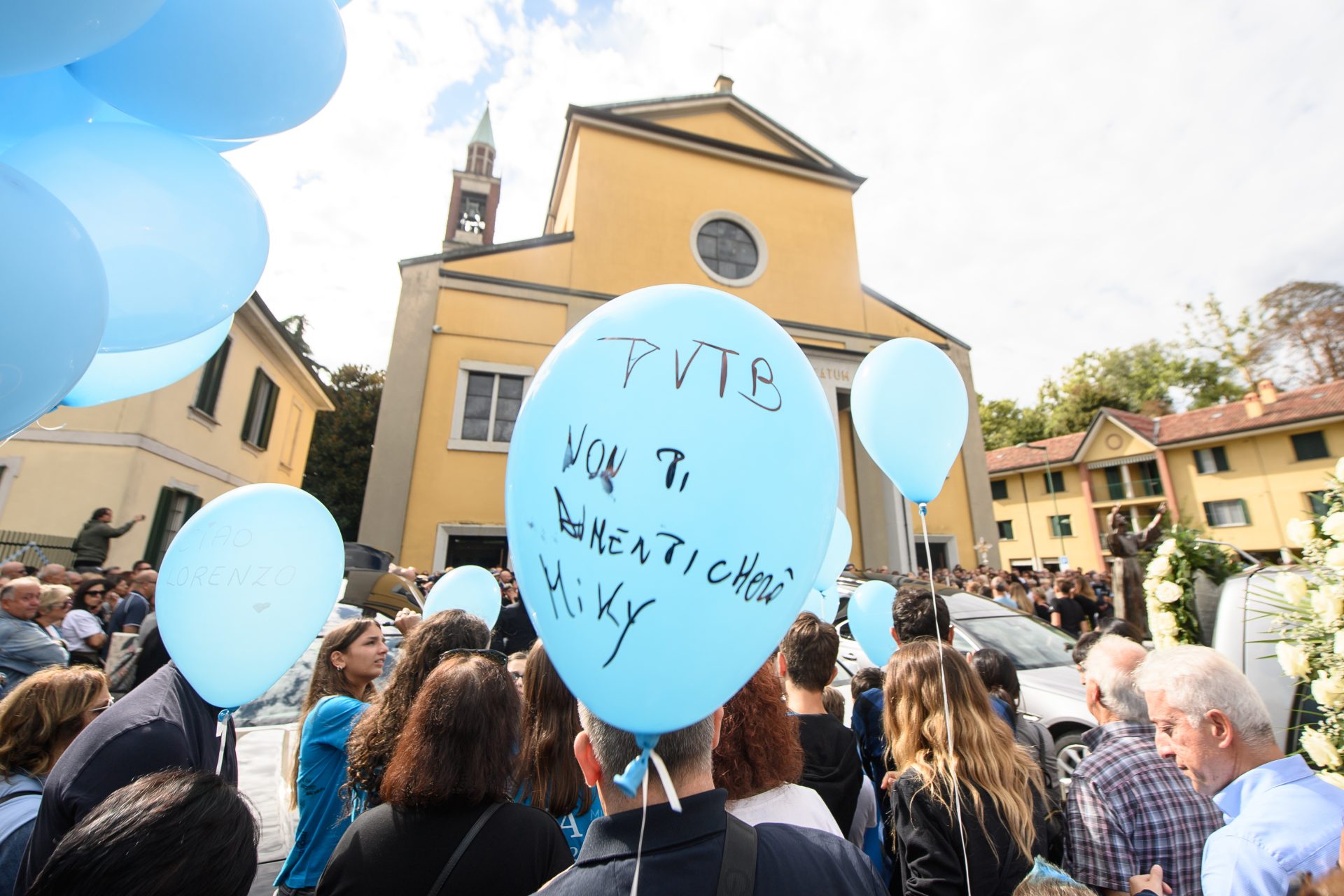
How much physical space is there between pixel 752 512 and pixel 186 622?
229 cm

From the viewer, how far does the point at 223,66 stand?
1.76 metres

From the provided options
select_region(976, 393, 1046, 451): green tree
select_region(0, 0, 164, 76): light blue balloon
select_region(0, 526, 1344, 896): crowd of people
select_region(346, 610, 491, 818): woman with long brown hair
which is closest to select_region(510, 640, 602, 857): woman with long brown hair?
select_region(0, 526, 1344, 896): crowd of people

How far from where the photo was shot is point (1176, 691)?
6.10ft

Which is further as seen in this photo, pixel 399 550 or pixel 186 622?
pixel 399 550

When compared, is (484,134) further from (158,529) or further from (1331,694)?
(1331,694)

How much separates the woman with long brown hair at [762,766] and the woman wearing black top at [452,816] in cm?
49

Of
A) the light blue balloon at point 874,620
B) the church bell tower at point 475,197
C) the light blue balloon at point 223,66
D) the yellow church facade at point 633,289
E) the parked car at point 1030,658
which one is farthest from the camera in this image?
the church bell tower at point 475,197

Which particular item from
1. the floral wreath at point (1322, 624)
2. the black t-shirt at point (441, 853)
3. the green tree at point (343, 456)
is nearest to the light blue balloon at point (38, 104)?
the black t-shirt at point (441, 853)

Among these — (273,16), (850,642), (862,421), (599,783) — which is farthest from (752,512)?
(850,642)

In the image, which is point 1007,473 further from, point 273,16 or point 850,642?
point 273,16

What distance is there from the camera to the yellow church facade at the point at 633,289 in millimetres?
13227

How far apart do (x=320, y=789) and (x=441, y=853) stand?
3.48ft

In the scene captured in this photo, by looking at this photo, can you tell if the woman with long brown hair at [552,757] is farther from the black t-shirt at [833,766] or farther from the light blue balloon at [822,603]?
the light blue balloon at [822,603]

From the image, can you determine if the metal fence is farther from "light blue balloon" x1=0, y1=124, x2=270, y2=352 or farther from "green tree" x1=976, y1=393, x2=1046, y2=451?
"green tree" x1=976, y1=393, x2=1046, y2=451
